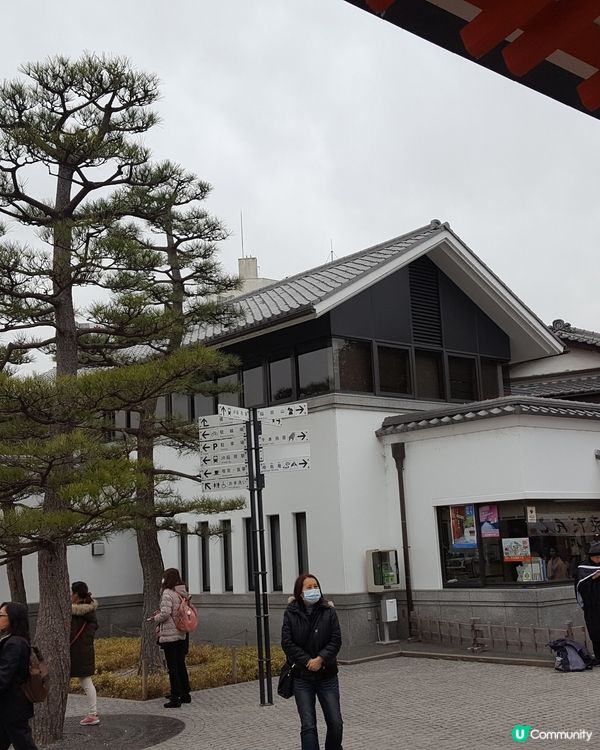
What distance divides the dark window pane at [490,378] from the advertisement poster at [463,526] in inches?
172

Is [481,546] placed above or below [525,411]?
below

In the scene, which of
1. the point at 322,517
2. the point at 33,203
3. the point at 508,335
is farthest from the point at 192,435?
the point at 508,335

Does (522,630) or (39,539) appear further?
(522,630)

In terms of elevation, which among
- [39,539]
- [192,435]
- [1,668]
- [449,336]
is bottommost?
[1,668]

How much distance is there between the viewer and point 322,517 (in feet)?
51.1

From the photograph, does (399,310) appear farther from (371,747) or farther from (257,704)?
(371,747)

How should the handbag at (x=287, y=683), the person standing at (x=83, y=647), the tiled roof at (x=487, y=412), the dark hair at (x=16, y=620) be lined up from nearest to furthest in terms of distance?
1. the dark hair at (x=16, y=620)
2. the handbag at (x=287, y=683)
3. the person standing at (x=83, y=647)
4. the tiled roof at (x=487, y=412)

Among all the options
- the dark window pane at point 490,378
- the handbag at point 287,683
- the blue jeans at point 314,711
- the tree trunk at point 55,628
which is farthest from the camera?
the dark window pane at point 490,378

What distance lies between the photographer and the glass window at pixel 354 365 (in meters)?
15.9

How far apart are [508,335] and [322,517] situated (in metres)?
6.80

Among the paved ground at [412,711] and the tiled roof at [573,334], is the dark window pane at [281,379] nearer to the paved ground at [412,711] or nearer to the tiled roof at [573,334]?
the paved ground at [412,711]

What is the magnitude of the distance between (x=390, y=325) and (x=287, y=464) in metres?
6.78

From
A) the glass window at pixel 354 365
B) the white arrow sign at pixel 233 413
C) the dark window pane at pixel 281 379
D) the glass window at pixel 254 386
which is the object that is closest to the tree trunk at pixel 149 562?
the white arrow sign at pixel 233 413

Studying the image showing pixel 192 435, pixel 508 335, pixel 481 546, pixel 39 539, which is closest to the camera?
pixel 39 539
